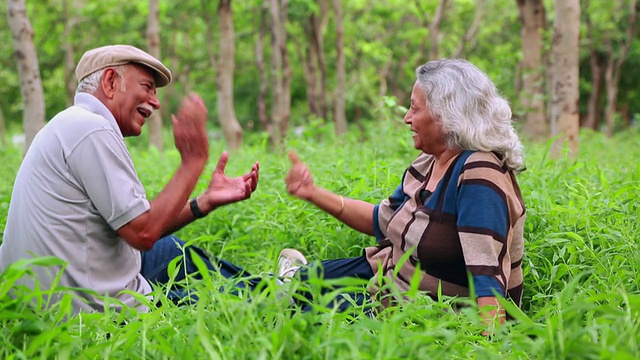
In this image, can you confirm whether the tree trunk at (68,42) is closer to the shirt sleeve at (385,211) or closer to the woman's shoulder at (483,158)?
the shirt sleeve at (385,211)

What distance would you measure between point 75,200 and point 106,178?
0.63 ft

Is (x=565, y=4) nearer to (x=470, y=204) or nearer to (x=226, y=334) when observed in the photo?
(x=470, y=204)

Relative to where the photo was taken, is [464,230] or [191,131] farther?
[191,131]

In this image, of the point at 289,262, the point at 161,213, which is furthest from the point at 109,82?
the point at 289,262

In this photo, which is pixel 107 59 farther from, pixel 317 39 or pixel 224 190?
pixel 317 39

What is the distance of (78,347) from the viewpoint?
78.9 inches

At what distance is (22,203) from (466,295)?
1.88m

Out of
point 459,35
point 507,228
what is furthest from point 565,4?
point 459,35

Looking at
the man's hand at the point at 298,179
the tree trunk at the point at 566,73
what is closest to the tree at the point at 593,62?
the tree trunk at the point at 566,73

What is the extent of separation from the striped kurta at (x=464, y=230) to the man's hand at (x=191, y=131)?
0.90 meters

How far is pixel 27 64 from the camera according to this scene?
6.84m

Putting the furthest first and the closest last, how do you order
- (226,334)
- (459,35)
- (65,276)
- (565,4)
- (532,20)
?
(459,35) < (532,20) < (565,4) < (65,276) < (226,334)

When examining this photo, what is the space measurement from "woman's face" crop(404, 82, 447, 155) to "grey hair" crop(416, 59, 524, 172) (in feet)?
0.11

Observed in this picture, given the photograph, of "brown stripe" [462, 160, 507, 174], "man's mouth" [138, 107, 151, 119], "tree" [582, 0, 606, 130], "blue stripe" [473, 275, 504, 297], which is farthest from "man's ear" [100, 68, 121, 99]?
"tree" [582, 0, 606, 130]
